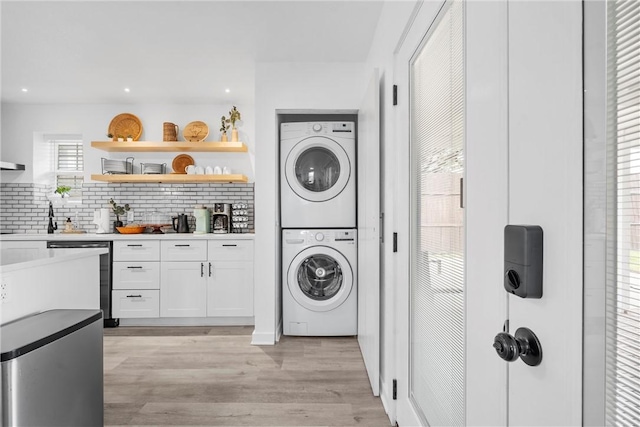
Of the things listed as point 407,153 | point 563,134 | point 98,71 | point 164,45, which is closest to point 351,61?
point 164,45

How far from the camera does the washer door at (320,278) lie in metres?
3.46

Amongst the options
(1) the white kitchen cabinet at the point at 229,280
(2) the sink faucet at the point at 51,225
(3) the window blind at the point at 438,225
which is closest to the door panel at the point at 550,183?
(3) the window blind at the point at 438,225

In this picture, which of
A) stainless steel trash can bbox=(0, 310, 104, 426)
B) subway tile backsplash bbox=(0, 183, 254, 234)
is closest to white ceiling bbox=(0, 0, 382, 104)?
subway tile backsplash bbox=(0, 183, 254, 234)

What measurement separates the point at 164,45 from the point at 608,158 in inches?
125

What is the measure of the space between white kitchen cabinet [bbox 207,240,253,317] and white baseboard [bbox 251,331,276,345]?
1.92ft

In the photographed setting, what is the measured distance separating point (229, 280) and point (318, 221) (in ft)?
3.87

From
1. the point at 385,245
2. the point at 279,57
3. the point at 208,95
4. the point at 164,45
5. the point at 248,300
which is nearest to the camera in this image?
the point at 385,245

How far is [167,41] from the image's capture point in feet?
9.58

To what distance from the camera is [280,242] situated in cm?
357

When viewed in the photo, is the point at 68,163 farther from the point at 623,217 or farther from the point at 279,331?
the point at 623,217

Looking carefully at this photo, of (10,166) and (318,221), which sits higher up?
(10,166)

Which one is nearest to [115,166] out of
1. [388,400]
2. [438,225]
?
[388,400]

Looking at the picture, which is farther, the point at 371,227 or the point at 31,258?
the point at 371,227

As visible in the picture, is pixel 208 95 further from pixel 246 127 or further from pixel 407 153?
pixel 407 153
